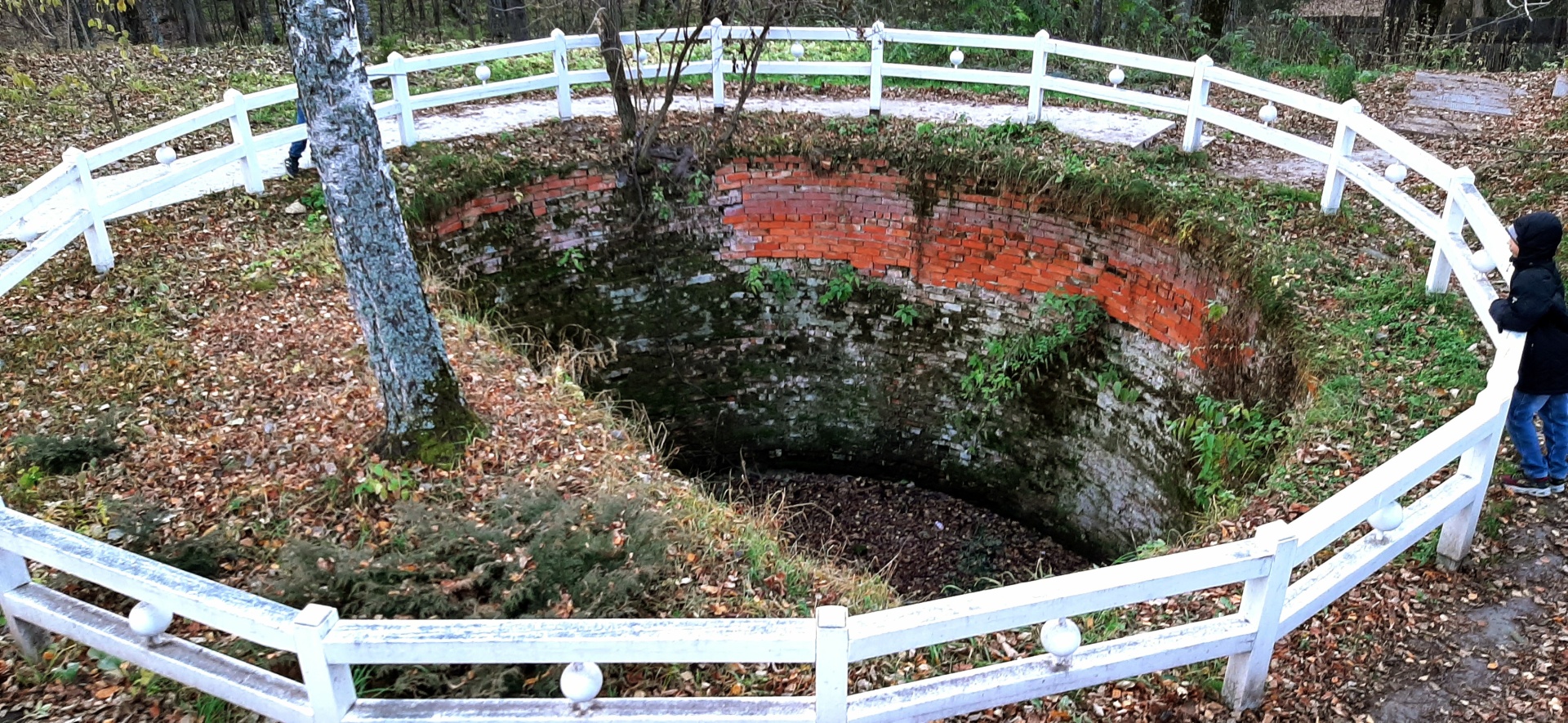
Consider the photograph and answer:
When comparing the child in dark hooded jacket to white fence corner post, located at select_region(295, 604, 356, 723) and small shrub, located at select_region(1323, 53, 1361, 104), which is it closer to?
white fence corner post, located at select_region(295, 604, 356, 723)

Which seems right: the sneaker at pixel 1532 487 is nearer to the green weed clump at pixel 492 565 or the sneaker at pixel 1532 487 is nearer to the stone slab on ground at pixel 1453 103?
the green weed clump at pixel 492 565

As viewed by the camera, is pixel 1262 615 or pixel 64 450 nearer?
pixel 1262 615

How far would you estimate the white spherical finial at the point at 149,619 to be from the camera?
3771 mm

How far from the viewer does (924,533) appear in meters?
10.4

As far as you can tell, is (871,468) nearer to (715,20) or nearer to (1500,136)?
(715,20)

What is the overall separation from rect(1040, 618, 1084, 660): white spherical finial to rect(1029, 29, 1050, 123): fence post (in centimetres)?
845

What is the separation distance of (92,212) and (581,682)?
6885 mm

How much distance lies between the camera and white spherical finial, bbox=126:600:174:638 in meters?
3.77

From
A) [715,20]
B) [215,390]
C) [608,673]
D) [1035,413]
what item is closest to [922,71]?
[715,20]

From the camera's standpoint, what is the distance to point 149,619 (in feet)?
12.4

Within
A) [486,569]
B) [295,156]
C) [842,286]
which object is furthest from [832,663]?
[295,156]

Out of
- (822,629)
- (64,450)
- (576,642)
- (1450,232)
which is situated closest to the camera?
(822,629)

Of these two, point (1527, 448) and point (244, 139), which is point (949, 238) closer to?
point (1527, 448)

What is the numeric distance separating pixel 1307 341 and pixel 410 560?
6.10 m
